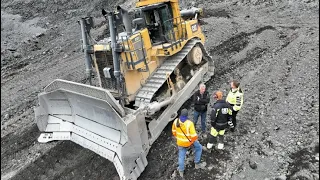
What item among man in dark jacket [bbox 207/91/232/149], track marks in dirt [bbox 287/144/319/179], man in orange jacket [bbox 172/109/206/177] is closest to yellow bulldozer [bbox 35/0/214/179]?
man in orange jacket [bbox 172/109/206/177]

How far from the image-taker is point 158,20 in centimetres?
735

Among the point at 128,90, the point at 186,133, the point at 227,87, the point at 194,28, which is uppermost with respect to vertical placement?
the point at 194,28

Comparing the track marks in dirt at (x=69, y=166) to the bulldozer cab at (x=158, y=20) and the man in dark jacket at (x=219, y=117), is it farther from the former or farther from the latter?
the bulldozer cab at (x=158, y=20)

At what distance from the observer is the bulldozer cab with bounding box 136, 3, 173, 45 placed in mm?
7312

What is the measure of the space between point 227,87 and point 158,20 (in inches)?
99.4

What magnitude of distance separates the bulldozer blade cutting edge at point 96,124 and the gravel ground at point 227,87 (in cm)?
46

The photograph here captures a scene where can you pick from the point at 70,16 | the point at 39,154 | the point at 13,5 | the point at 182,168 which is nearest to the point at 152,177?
the point at 182,168

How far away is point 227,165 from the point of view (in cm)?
571

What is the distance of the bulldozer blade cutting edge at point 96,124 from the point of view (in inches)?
216

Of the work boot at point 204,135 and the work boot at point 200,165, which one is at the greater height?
the work boot at point 204,135

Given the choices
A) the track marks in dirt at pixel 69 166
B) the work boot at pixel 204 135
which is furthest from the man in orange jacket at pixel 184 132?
the track marks in dirt at pixel 69 166

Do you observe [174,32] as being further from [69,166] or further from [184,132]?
[69,166]

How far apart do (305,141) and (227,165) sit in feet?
4.93

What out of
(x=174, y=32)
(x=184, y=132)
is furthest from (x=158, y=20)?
(x=184, y=132)
